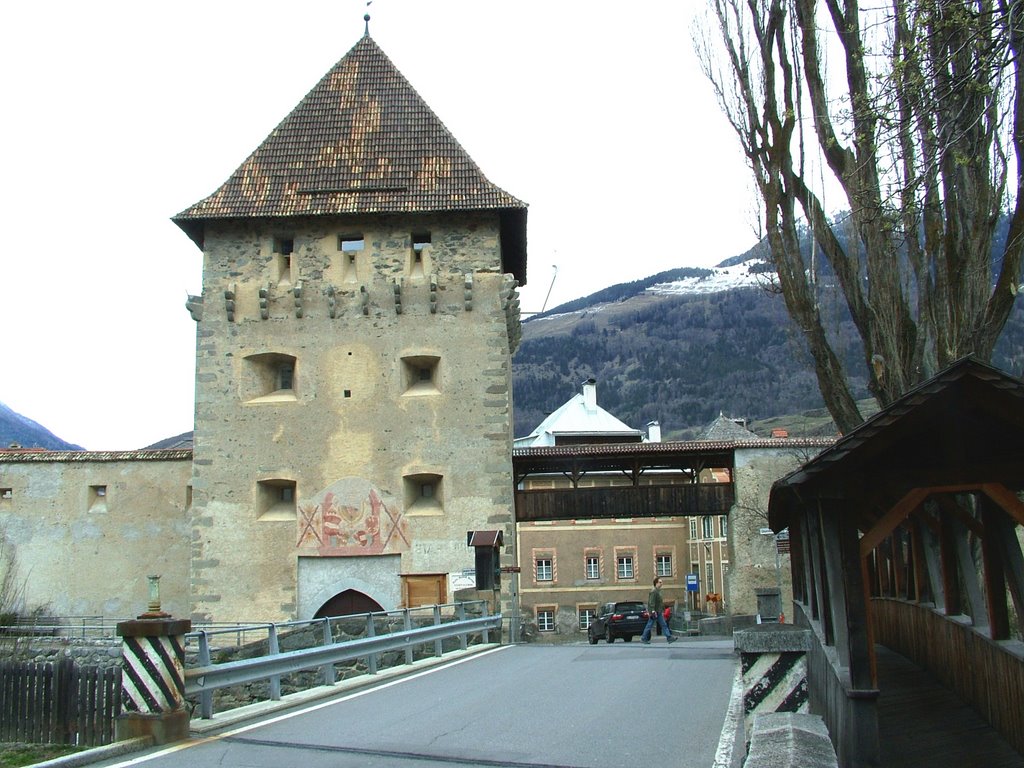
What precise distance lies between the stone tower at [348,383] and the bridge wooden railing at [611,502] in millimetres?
1482

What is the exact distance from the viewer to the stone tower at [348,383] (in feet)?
67.9

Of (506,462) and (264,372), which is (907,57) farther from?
(264,372)

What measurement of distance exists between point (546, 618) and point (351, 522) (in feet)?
77.0

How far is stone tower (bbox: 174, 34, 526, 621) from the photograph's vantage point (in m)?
20.7

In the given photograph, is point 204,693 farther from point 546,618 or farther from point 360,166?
point 546,618

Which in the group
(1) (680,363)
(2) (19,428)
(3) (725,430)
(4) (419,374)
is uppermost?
(1) (680,363)

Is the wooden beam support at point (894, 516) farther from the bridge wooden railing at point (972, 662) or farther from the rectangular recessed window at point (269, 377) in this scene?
the rectangular recessed window at point (269, 377)

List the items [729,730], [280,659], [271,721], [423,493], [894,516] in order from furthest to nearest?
[423,493], [280,659], [271,721], [729,730], [894,516]

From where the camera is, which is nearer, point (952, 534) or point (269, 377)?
point (952, 534)

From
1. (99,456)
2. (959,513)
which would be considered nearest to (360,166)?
(99,456)

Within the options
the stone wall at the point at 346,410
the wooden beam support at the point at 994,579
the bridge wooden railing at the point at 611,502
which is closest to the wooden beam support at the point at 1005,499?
the wooden beam support at the point at 994,579

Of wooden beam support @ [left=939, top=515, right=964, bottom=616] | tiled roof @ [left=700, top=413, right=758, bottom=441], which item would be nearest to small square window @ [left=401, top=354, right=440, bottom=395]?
wooden beam support @ [left=939, top=515, right=964, bottom=616]

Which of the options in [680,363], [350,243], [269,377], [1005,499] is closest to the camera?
[1005,499]

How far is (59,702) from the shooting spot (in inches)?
322
